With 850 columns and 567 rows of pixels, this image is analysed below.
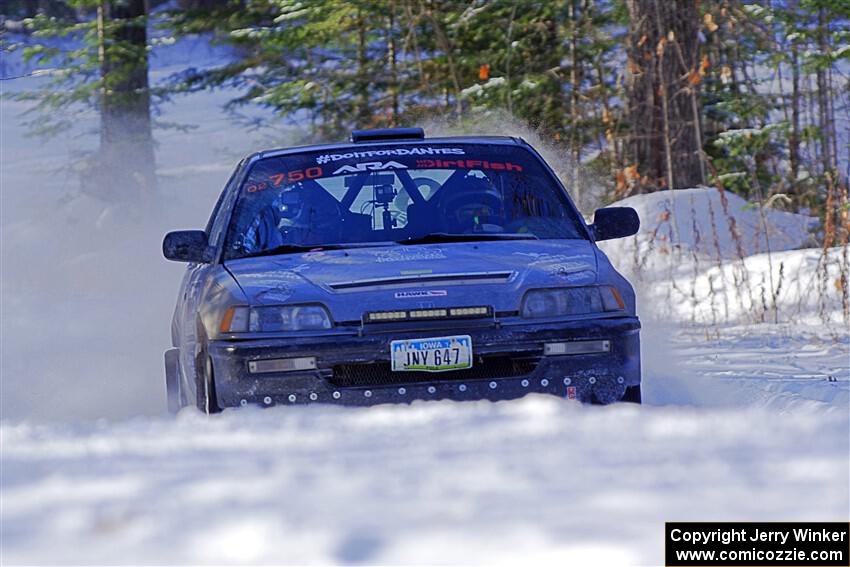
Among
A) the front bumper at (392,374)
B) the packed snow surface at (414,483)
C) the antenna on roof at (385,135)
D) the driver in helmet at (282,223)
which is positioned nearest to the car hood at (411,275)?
the front bumper at (392,374)

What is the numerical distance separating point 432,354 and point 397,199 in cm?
153

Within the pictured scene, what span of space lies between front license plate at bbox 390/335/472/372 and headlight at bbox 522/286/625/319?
1.03 feet

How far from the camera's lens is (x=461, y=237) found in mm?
6695

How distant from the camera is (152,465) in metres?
4.38

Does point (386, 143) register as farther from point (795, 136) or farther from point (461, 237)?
point (795, 136)

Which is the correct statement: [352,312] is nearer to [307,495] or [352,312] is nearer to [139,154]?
[307,495]

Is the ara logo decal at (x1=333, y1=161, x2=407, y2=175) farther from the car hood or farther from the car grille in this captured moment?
the car grille

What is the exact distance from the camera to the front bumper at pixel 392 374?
18.6 feet

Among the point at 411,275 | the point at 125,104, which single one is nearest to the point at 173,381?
the point at 411,275

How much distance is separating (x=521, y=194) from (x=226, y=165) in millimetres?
18897

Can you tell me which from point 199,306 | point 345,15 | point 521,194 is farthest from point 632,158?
point 199,306

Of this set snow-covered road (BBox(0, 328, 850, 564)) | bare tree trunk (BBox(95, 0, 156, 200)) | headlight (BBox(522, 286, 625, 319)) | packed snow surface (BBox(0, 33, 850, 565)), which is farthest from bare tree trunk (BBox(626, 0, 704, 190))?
snow-covered road (BBox(0, 328, 850, 564))

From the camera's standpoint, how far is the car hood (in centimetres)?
578

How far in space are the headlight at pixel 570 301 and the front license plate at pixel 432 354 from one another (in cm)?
31
